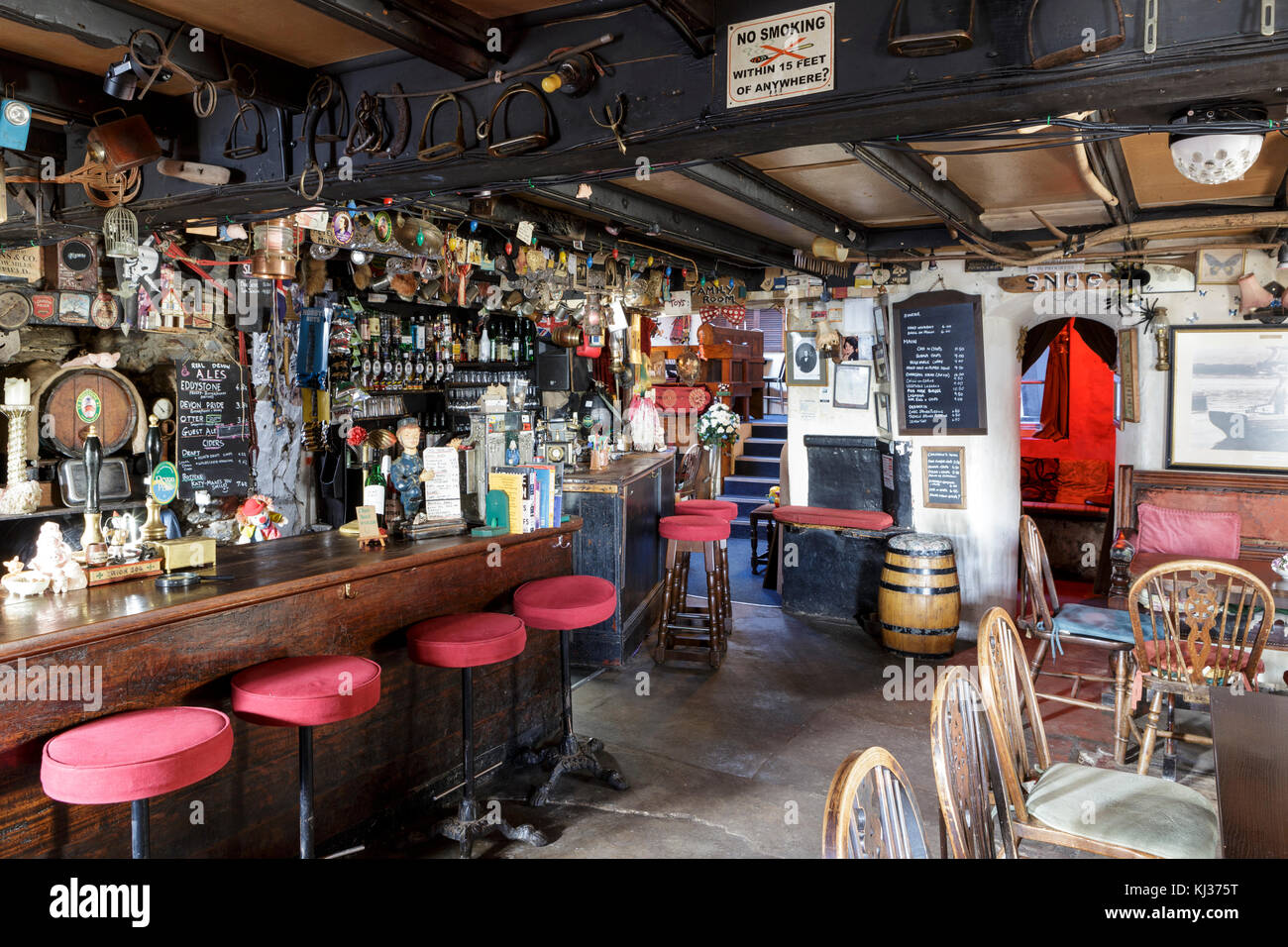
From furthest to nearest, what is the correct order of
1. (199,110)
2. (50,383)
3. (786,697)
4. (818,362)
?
(818,362)
(786,697)
(50,383)
(199,110)

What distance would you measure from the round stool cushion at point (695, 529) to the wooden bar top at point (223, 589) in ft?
6.12

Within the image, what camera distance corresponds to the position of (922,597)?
555cm

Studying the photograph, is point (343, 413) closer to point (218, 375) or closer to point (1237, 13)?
point (218, 375)

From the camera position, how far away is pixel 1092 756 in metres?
4.07

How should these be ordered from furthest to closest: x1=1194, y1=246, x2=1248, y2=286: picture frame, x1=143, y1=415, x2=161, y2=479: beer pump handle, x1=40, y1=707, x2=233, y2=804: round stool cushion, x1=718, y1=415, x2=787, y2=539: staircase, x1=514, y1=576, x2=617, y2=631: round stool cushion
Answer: x1=718, y1=415, x2=787, y2=539: staircase, x1=1194, y1=246, x2=1248, y2=286: picture frame, x1=143, y1=415, x2=161, y2=479: beer pump handle, x1=514, y1=576, x2=617, y2=631: round stool cushion, x1=40, y1=707, x2=233, y2=804: round stool cushion

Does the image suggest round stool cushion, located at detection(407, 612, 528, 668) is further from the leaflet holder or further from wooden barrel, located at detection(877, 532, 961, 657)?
wooden barrel, located at detection(877, 532, 961, 657)

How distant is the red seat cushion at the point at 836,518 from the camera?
20.6 ft

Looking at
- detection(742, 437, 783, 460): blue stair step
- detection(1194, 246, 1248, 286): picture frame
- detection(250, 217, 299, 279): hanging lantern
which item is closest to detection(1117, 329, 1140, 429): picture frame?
detection(1194, 246, 1248, 286): picture frame

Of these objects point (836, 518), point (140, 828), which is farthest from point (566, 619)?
point (836, 518)

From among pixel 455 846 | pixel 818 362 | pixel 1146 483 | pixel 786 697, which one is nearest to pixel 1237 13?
pixel 455 846

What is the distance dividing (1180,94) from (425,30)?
6.42ft

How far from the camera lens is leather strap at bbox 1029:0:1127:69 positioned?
182 cm

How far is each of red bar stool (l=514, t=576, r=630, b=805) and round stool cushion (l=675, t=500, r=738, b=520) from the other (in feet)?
7.32

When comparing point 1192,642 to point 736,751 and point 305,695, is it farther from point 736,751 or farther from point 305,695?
point 305,695
